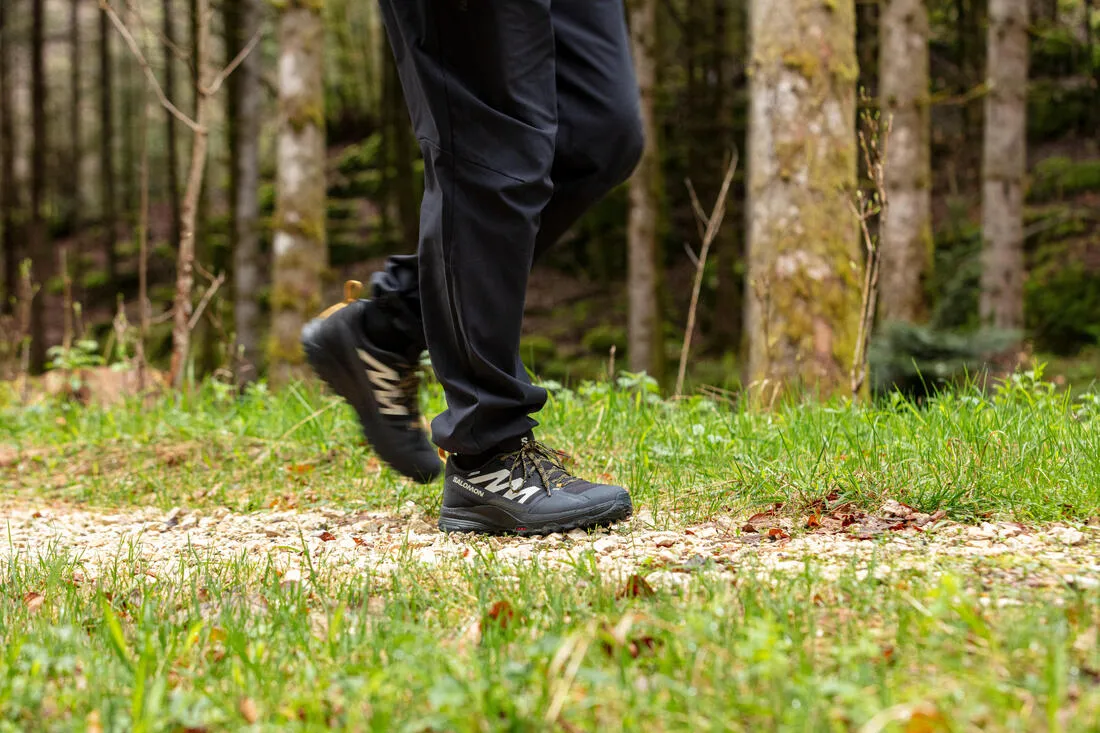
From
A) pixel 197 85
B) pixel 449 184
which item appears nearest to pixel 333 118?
pixel 197 85

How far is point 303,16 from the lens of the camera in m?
8.59

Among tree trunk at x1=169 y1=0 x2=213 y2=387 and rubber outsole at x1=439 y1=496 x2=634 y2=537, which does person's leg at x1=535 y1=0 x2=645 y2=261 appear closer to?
rubber outsole at x1=439 y1=496 x2=634 y2=537

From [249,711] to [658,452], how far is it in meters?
2.24

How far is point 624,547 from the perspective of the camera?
2.38 m

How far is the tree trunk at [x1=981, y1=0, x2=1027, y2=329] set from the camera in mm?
10680

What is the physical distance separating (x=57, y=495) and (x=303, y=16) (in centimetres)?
576

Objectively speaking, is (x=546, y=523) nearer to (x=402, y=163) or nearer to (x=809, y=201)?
(x=809, y=201)

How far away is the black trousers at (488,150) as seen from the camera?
2.47 m

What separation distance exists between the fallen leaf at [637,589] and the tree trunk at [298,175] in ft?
23.5

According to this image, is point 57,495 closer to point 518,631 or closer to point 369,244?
point 518,631

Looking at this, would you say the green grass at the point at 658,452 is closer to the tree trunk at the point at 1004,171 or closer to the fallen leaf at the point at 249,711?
the fallen leaf at the point at 249,711

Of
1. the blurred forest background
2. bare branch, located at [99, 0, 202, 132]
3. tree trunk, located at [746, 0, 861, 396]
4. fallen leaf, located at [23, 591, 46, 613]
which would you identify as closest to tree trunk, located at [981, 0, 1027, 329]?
the blurred forest background

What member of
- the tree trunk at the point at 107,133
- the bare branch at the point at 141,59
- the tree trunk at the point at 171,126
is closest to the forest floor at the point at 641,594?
the bare branch at the point at 141,59

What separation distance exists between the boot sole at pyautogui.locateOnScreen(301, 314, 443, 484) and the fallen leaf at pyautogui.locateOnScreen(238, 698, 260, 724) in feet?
4.86
